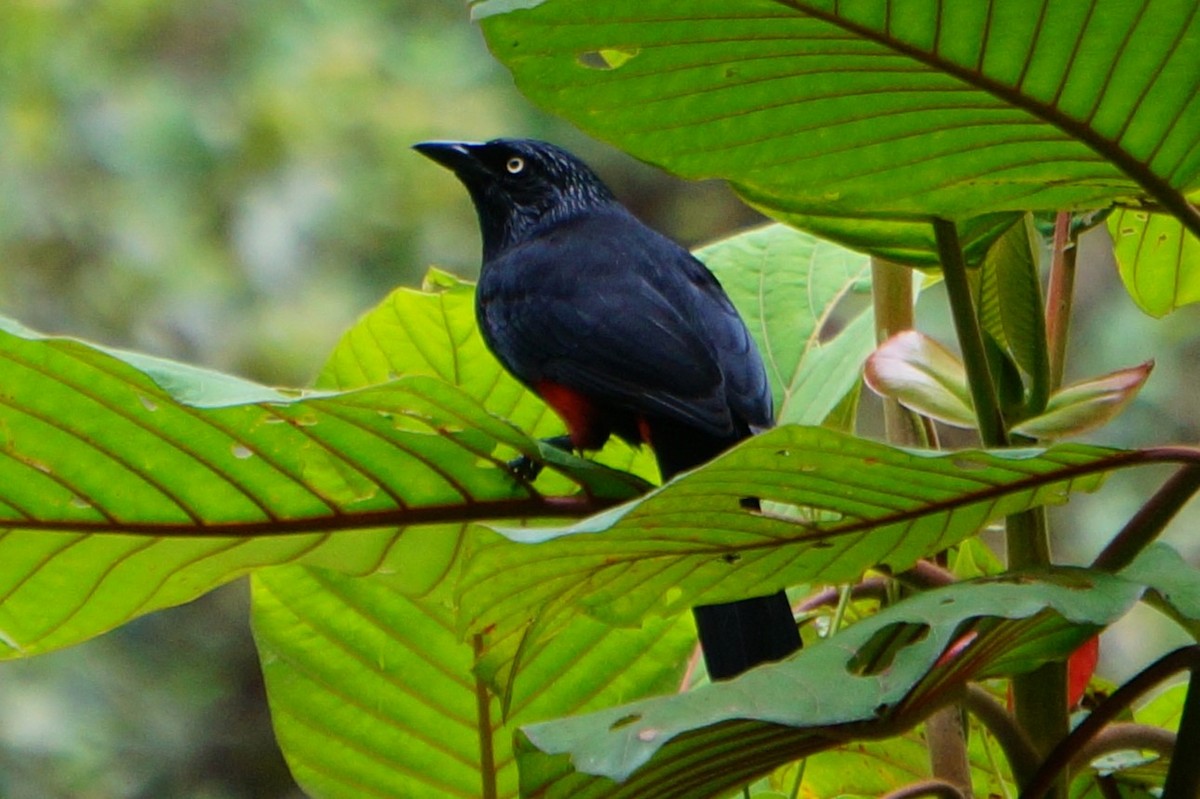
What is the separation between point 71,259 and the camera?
282 inches

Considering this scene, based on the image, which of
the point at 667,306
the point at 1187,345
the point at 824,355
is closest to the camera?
the point at 824,355

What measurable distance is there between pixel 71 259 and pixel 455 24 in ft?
8.44

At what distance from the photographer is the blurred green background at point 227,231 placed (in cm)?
684

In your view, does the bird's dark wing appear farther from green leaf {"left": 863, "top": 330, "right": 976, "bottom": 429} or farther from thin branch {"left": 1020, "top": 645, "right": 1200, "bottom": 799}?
thin branch {"left": 1020, "top": 645, "right": 1200, "bottom": 799}

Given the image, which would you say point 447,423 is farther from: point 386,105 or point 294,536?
point 386,105

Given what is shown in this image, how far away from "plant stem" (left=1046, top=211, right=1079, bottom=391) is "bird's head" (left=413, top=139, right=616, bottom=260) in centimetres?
205

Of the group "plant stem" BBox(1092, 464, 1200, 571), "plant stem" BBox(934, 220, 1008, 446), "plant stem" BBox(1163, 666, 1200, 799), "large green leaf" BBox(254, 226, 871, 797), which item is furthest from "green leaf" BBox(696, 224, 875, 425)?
"plant stem" BBox(1163, 666, 1200, 799)

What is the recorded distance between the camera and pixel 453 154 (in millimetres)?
3670

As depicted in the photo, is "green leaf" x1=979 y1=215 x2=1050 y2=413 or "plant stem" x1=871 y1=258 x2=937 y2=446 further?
"plant stem" x1=871 y1=258 x2=937 y2=446

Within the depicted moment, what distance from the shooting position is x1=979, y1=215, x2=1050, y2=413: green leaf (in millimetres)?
1634

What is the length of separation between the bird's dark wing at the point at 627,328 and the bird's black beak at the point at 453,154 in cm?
30

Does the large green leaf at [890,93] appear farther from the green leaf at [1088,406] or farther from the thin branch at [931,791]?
the thin branch at [931,791]

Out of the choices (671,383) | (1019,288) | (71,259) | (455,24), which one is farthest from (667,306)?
(455,24)

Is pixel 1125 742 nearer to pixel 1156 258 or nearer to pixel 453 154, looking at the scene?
pixel 1156 258
